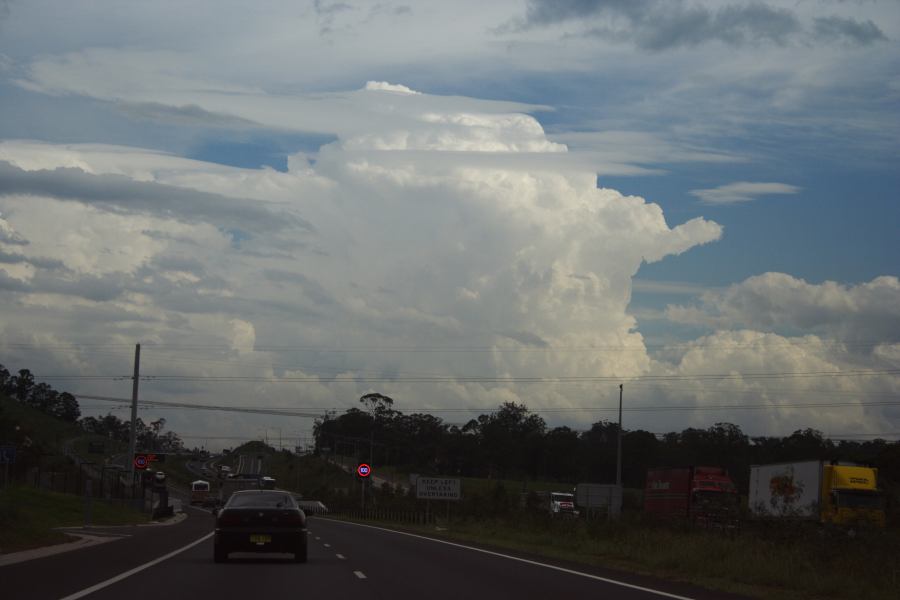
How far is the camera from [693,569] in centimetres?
2761

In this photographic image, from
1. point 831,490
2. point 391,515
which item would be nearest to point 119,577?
point 831,490

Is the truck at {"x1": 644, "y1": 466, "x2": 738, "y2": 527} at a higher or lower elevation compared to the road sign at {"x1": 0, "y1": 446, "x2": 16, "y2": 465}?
lower

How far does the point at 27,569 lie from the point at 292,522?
607 cm

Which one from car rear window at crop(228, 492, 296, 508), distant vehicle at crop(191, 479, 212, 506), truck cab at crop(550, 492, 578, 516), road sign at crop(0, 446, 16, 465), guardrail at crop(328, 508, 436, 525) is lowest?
distant vehicle at crop(191, 479, 212, 506)

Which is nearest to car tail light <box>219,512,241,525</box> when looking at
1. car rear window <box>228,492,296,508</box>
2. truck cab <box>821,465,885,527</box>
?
car rear window <box>228,492,296,508</box>

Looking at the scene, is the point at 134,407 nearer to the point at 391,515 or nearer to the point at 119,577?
the point at 391,515

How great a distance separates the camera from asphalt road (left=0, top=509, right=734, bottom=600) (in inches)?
730

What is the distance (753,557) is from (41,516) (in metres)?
32.9

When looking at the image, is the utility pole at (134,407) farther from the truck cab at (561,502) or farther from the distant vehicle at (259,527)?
the distant vehicle at (259,527)

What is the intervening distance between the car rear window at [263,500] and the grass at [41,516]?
6.17 metres

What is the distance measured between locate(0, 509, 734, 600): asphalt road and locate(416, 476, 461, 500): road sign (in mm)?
33451

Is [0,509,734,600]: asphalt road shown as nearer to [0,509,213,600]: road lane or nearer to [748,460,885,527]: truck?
[0,509,213,600]: road lane

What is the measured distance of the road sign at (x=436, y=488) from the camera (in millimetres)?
65438

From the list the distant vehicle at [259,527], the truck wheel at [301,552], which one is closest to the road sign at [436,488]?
the truck wheel at [301,552]
